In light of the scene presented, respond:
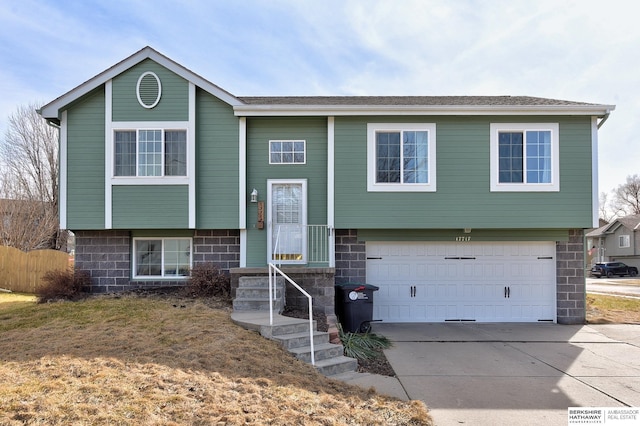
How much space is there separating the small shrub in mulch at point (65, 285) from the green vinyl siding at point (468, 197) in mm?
6459

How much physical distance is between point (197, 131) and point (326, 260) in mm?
4498

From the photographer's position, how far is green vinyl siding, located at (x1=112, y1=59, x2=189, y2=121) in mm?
10844

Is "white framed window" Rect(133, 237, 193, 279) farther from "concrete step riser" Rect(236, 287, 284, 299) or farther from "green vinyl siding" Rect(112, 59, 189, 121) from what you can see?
"green vinyl siding" Rect(112, 59, 189, 121)

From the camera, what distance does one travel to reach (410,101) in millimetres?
12281

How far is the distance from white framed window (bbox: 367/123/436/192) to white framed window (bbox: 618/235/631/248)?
128 ft

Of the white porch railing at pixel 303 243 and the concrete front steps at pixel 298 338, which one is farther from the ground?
the white porch railing at pixel 303 243

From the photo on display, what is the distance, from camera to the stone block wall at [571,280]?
11.6 m

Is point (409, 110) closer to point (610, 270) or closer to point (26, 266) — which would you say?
point (26, 266)

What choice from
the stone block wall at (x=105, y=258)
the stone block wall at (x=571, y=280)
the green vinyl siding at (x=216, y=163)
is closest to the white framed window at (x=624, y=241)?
the stone block wall at (x=571, y=280)

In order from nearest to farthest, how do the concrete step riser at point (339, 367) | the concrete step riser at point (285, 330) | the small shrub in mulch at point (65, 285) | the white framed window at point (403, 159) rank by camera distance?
the concrete step riser at point (339, 367)
the concrete step riser at point (285, 330)
the small shrub in mulch at point (65, 285)
the white framed window at point (403, 159)

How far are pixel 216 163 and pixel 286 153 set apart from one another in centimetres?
177

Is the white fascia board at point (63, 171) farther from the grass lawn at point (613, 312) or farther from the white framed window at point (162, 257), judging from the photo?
the grass lawn at point (613, 312)

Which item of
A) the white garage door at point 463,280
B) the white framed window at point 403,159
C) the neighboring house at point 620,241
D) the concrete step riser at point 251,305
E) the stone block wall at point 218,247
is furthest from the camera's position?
the neighboring house at point 620,241

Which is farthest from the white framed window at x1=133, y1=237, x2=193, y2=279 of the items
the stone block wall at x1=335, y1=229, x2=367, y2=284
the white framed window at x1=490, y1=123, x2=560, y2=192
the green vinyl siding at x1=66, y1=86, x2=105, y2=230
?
the white framed window at x1=490, y1=123, x2=560, y2=192
